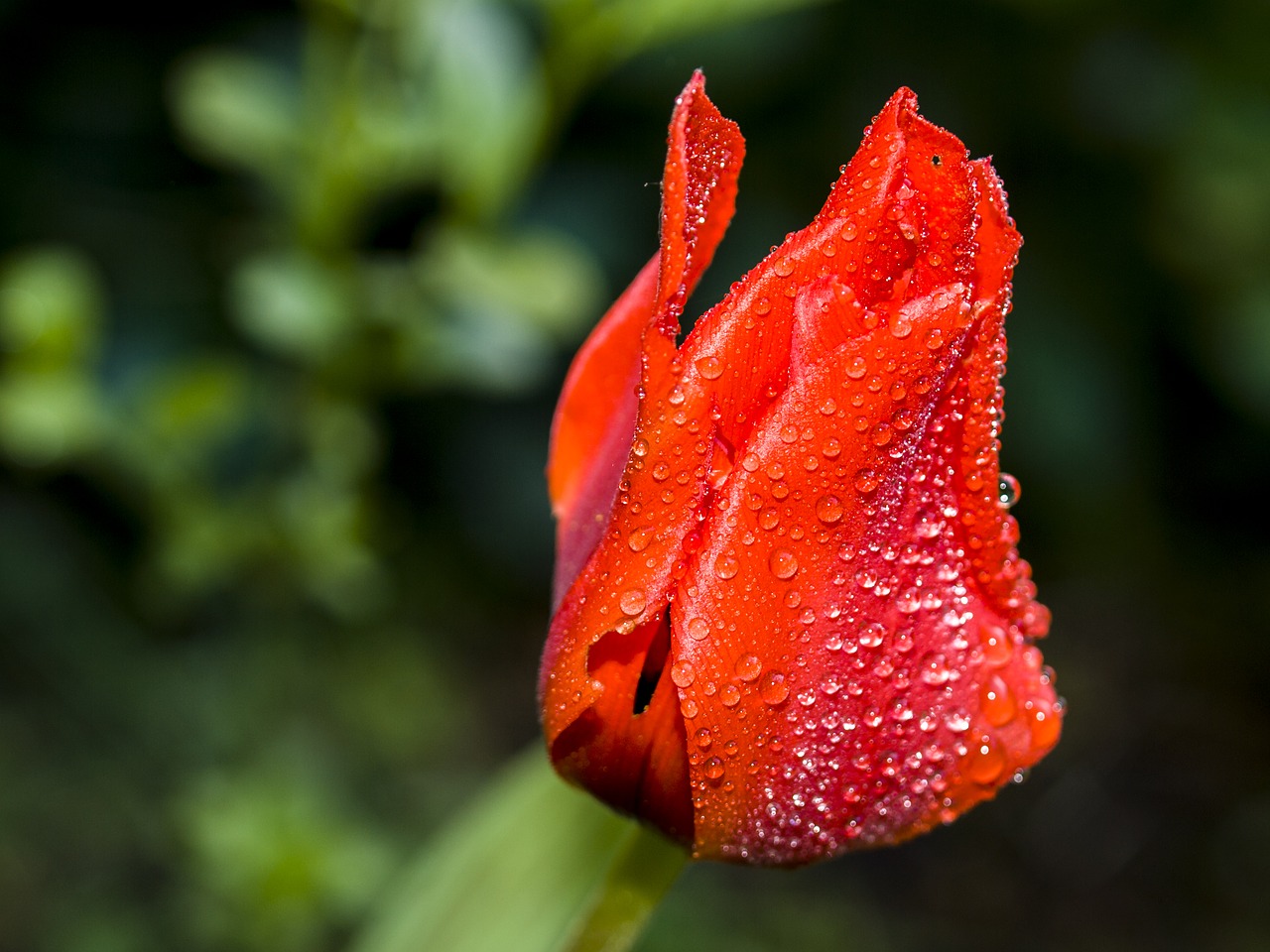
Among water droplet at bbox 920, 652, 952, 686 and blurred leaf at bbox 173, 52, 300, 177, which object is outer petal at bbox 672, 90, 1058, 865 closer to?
water droplet at bbox 920, 652, 952, 686

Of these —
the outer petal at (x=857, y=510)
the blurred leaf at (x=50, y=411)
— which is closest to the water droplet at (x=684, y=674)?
the outer petal at (x=857, y=510)

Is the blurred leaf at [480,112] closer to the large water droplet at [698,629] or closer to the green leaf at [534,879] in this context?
the green leaf at [534,879]

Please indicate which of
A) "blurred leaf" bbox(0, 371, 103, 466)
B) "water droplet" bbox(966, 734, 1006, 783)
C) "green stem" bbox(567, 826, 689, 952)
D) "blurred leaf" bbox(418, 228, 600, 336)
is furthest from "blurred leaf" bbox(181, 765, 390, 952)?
"water droplet" bbox(966, 734, 1006, 783)

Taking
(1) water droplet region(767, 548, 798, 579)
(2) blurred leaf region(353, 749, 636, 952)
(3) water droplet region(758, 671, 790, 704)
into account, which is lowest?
(2) blurred leaf region(353, 749, 636, 952)

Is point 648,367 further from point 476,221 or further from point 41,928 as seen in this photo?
point 41,928

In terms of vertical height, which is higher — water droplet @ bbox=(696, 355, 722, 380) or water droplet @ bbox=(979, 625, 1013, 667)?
water droplet @ bbox=(696, 355, 722, 380)

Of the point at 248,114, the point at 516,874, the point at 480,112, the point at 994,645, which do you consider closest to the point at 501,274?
the point at 480,112

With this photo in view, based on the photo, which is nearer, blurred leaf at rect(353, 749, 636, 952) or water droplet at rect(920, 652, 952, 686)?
water droplet at rect(920, 652, 952, 686)
